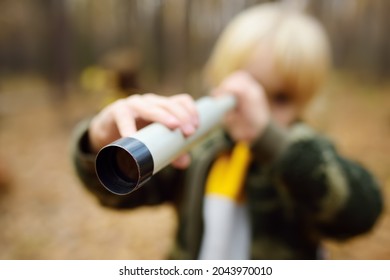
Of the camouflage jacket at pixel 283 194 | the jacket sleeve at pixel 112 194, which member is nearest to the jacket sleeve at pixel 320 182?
the camouflage jacket at pixel 283 194

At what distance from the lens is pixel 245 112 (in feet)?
1.17

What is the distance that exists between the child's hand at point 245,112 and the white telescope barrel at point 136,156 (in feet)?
0.46

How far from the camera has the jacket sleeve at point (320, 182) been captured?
1.18ft

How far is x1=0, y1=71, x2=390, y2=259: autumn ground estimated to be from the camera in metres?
0.88

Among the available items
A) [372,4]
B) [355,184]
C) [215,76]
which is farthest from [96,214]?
[372,4]

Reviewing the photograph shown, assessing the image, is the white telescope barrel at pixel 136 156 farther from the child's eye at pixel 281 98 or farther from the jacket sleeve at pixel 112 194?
the child's eye at pixel 281 98

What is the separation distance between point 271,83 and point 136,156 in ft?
0.91

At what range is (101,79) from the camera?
4.69ft

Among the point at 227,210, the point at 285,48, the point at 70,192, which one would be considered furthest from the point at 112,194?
the point at 70,192

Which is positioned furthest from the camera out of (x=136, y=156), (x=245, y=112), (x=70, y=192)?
(x=70, y=192)

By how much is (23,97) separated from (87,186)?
2.15 meters

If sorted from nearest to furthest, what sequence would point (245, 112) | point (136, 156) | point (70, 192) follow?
1. point (136, 156)
2. point (245, 112)
3. point (70, 192)

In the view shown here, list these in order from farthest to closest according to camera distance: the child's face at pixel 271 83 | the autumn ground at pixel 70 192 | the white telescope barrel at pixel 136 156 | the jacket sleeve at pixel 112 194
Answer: the autumn ground at pixel 70 192, the child's face at pixel 271 83, the jacket sleeve at pixel 112 194, the white telescope barrel at pixel 136 156

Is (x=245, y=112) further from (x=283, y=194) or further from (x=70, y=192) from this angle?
(x=70, y=192)
